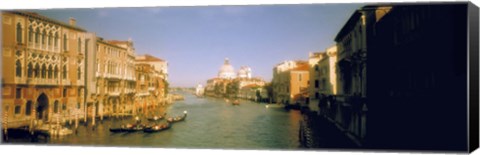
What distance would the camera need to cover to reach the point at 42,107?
9531 mm

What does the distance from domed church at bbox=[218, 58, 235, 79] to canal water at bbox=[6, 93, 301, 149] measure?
531 mm

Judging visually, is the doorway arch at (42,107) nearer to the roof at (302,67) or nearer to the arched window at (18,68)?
the arched window at (18,68)

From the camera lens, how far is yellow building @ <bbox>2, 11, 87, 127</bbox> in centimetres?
930

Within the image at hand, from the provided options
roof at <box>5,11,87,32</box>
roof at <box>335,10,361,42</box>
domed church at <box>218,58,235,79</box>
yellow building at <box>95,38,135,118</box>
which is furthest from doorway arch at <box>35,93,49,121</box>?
roof at <box>335,10,361,42</box>

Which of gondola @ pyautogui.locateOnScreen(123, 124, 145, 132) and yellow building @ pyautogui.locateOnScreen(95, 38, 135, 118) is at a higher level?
yellow building @ pyautogui.locateOnScreen(95, 38, 135, 118)

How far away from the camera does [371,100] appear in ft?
27.7

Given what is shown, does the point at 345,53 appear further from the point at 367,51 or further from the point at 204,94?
the point at 204,94

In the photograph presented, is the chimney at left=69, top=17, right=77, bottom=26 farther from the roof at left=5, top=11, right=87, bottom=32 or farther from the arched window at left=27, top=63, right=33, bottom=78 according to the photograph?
the arched window at left=27, top=63, right=33, bottom=78

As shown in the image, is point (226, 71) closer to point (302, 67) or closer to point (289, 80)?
point (289, 80)

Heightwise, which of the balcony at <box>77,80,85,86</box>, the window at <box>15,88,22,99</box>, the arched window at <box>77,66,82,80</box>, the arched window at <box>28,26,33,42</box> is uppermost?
the arched window at <box>28,26,33,42</box>

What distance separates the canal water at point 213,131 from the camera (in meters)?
8.91

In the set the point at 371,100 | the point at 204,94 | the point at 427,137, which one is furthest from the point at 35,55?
the point at 427,137

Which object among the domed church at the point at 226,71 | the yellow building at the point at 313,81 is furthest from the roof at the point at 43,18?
the yellow building at the point at 313,81

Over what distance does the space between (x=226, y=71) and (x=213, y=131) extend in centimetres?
87
